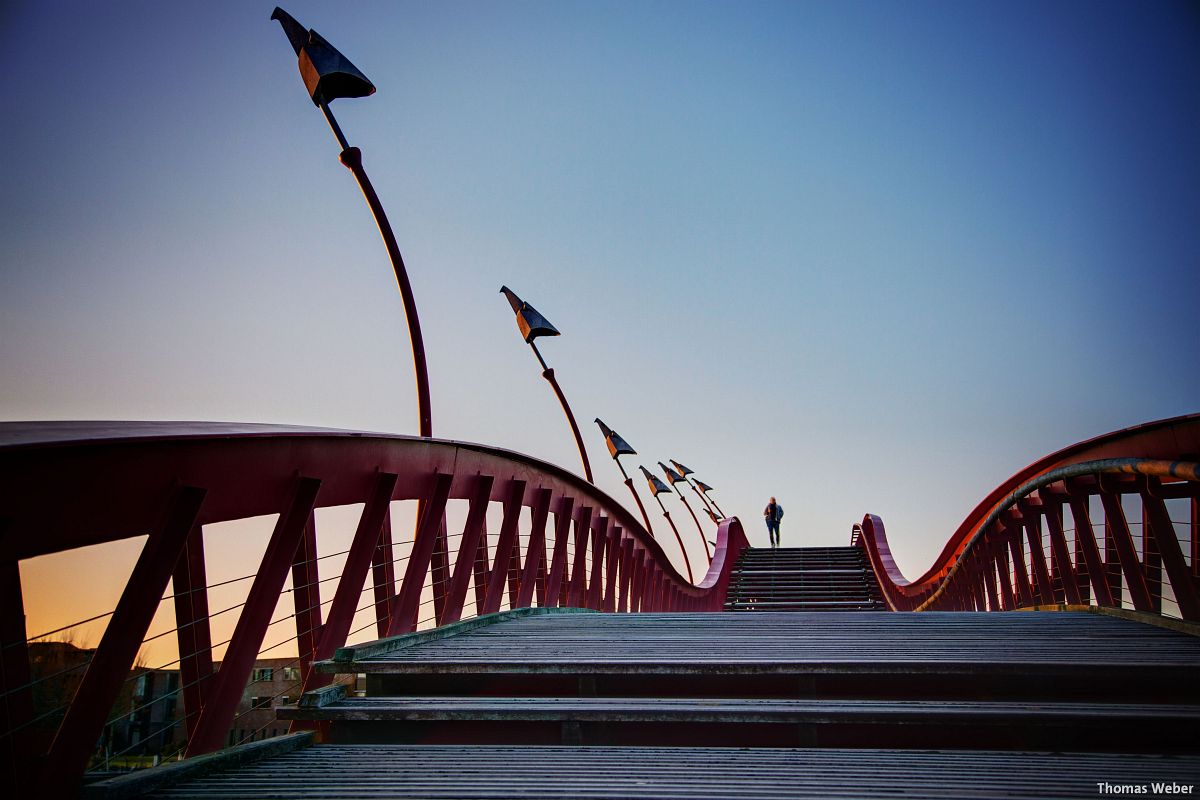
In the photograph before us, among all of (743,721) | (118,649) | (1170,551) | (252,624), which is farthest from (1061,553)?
(118,649)

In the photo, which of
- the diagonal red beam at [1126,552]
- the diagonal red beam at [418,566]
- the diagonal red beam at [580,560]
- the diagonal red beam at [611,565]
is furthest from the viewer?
the diagonal red beam at [611,565]

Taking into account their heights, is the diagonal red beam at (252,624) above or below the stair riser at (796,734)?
above

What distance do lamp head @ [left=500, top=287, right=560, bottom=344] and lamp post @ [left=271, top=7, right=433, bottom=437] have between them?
3478 millimetres

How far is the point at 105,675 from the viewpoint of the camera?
8.26 ft

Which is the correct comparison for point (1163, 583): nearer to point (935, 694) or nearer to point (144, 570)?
point (935, 694)

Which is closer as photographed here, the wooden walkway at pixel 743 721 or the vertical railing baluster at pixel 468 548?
the wooden walkway at pixel 743 721

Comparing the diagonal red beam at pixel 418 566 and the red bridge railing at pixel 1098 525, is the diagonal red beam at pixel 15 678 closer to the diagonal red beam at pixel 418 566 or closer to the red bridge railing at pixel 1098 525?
the diagonal red beam at pixel 418 566

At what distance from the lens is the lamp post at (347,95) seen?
7094mm

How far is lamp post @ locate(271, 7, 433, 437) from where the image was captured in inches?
279

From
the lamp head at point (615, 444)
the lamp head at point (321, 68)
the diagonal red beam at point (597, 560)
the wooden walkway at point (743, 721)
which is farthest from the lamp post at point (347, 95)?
the lamp head at point (615, 444)

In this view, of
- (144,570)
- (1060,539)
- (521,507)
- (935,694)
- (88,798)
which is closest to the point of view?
(88,798)

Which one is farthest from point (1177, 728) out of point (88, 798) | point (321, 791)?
point (88, 798)

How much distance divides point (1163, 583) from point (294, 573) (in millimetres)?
5612

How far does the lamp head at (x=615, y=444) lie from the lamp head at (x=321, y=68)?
36.5 feet
